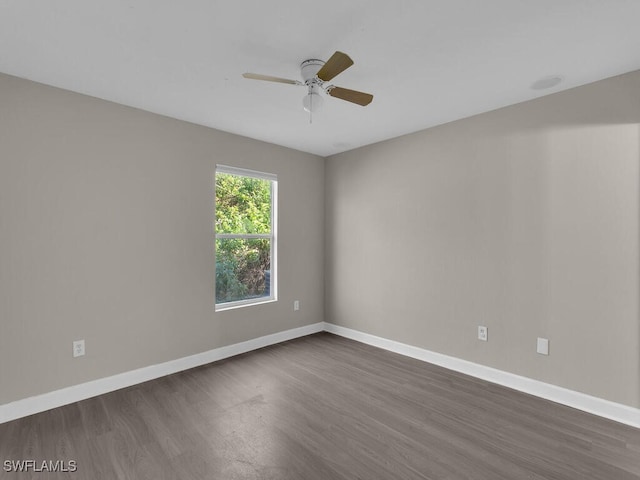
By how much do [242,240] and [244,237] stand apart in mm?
43

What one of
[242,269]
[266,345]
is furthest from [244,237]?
[266,345]

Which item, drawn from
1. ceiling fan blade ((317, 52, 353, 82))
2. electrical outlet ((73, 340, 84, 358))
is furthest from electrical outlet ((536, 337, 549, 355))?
electrical outlet ((73, 340, 84, 358))

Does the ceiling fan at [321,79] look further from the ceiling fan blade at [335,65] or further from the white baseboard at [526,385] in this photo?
the white baseboard at [526,385]

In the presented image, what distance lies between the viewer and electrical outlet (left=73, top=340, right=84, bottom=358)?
2.60m

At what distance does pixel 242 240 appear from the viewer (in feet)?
12.6

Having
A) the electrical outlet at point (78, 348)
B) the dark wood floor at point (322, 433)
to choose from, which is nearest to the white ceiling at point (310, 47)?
the electrical outlet at point (78, 348)

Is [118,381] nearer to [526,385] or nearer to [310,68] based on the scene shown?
[310,68]

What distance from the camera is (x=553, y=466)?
1.87 metres

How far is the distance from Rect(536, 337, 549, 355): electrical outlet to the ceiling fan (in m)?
2.39

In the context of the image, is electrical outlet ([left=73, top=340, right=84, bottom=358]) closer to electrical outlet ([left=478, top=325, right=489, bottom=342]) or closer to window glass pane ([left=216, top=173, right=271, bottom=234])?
window glass pane ([left=216, top=173, right=271, bottom=234])

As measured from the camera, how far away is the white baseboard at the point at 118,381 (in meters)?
2.35

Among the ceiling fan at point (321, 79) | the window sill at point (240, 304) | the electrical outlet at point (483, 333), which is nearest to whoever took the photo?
the ceiling fan at point (321, 79)

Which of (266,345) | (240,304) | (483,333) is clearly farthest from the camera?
(266,345)

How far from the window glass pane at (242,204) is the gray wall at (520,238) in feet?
4.13
